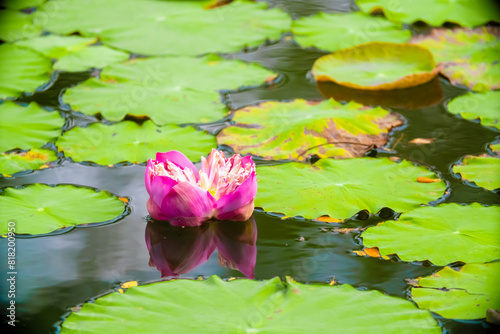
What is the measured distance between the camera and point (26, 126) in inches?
105

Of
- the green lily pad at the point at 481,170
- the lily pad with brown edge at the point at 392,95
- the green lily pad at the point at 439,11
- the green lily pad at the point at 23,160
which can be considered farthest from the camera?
the green lily pad at the point at 439,11

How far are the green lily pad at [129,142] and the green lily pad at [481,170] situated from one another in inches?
37.4

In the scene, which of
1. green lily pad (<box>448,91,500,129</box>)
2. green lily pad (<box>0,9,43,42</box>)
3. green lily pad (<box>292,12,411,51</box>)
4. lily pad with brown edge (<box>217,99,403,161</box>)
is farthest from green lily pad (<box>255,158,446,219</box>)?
green lily pad (<box>0,9,43,42</box>)

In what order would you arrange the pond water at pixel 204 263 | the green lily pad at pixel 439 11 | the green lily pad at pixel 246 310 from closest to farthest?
the green lily pad at pixel 246 310
the pond water at pixel 204 263
the green lily pad at pixel 439 11

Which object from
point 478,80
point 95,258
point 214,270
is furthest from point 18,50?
point 478,80

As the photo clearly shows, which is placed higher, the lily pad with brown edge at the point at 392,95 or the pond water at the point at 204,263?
the lily pad with brown edge at the point at 392,95

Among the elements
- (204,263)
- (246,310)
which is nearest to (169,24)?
(204,263)

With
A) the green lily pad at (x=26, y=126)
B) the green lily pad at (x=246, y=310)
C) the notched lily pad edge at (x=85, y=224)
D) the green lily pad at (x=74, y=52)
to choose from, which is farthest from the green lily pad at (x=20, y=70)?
the green lily pad at (x=246, y=310)

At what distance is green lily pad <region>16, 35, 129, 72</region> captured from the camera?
10.8 ft

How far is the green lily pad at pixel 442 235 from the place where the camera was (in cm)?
185

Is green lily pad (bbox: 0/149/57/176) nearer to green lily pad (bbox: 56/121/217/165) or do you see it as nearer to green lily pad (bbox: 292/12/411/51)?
green lily pad (bbox: 56/121/217/165)

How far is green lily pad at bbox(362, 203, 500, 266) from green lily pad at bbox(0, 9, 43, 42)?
2588mm

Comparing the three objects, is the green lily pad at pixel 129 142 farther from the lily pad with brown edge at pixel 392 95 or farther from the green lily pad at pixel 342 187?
the lily pad with brown edge at pixel 392 95

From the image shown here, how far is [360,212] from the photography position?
6.89 ft
